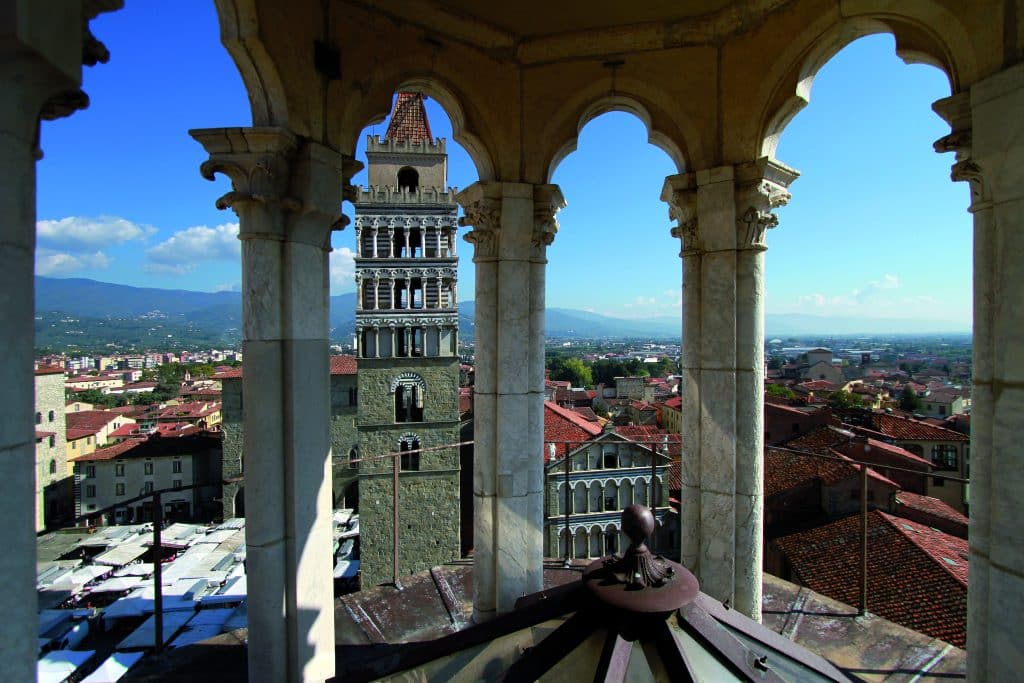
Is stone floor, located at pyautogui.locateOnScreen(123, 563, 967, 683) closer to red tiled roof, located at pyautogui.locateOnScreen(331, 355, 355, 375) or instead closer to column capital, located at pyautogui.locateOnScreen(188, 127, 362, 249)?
column capital, located at pyautogui.locateOnScreen(188, 127, 362, 249)

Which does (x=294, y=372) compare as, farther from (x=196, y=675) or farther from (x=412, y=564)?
(x=412, y=564)

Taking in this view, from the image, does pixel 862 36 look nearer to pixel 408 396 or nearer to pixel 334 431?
pixel 408 396

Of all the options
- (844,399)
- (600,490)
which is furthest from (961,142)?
(844,399)

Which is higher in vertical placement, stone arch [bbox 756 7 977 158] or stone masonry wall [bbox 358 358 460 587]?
stone arch [bbox 756 7 977 158]

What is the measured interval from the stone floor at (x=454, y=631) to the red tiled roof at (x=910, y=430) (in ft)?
139

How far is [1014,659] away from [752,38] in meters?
4.67

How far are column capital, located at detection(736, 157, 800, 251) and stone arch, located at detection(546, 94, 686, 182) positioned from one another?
0.60 m

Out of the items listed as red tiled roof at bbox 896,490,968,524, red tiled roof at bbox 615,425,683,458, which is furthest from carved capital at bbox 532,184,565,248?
red tiled roof at bbox 896,490,968,524

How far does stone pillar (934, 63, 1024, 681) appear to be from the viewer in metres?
2.92

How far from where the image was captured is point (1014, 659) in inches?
115

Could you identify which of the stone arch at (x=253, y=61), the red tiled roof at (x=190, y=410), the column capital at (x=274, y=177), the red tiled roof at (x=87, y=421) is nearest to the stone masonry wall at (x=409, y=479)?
the column capital at (x=274, y=177)

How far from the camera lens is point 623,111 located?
5.38 m

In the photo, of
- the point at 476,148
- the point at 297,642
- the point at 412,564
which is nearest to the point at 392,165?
the point at 412,564

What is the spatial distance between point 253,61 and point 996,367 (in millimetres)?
4811
